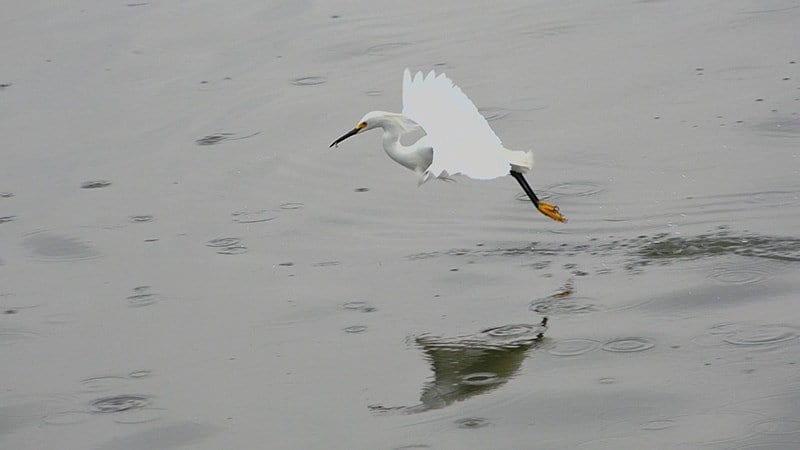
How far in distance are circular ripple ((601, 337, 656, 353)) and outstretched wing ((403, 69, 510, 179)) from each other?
1009mm

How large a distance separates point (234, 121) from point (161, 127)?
0.46 metres

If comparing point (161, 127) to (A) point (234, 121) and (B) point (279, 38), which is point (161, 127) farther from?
(B) point (279, 38)

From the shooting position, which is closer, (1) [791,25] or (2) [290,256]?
(2) [290,256]

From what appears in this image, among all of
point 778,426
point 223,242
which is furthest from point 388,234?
point 778,426

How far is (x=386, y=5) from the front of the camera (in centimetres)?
1147

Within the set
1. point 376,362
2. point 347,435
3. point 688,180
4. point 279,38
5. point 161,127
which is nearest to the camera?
point 347,435

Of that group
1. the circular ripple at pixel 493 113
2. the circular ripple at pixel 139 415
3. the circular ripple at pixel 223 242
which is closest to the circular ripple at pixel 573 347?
the circular ripple at pixel 139 415

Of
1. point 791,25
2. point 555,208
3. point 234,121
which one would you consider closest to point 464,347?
point 555,208

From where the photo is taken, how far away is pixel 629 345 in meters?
5.98

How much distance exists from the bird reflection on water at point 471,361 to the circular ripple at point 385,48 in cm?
445

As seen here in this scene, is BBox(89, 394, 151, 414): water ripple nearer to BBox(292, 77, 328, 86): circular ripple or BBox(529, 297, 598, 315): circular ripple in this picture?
BBox(529, 297, 598, 315): circular ripple

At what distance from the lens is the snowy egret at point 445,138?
6.90 meters

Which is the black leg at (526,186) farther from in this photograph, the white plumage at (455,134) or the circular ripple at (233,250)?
the circular ripple at (233,250)

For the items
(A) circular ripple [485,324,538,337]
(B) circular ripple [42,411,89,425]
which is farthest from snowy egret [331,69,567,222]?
(B) circular ripple [42,411,89,425]
